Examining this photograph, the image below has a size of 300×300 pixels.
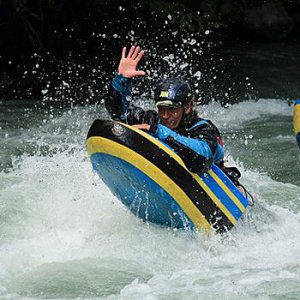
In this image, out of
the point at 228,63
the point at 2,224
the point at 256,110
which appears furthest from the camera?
the point at 228,63

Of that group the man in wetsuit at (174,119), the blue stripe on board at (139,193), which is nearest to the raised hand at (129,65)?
the man in wetsuit at (174,119)

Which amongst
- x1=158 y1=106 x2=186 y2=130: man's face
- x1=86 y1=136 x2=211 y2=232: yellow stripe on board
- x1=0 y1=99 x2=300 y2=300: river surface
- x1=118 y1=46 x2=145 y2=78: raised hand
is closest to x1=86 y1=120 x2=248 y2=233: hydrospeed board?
x1=86 y1=136 x2=211 y2=232: yellow stripe on board

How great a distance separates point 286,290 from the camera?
148 inches

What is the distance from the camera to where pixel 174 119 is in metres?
4.40

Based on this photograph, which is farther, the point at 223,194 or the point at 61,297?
the point at 223,194

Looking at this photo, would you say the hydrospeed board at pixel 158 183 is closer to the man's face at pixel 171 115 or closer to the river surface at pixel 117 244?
the river surface at pixel 117 244

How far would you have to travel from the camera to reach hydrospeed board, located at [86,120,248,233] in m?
4.17

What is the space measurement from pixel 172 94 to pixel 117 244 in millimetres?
964

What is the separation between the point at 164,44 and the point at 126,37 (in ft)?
1.95

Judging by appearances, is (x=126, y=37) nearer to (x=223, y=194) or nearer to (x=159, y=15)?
(x=159, y=15)

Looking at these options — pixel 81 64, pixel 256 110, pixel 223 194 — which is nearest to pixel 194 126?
pixel 223 194

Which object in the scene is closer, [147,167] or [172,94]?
[147,167]

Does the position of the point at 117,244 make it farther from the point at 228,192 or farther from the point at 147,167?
the point at 228,192

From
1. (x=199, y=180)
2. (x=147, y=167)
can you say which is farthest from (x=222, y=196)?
(x=147, y=167)
